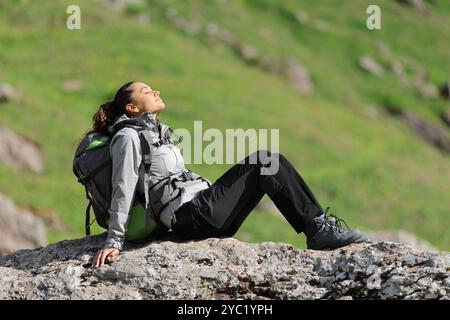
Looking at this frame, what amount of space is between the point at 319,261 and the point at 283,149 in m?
30.4

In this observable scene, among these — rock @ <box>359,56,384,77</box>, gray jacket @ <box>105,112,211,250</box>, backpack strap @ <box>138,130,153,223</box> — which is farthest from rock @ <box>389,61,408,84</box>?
backpack strap @ <box>138,130,153,223</box>

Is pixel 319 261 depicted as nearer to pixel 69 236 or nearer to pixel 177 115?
pixel 69 236

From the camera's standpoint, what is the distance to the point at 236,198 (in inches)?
369

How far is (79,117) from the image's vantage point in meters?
36.8

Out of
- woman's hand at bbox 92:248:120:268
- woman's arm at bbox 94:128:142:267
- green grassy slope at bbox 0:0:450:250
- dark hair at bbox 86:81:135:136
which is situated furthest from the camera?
green grassy slope at bbox 0:0:450:250

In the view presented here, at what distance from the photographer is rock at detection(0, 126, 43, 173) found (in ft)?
98.3

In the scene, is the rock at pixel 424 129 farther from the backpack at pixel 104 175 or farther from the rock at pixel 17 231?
the backpack at pixel 104 175

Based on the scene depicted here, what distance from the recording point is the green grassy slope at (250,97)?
33.2 m

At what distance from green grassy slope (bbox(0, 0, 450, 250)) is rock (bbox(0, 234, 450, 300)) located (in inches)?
680

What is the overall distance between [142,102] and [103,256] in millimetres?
2077

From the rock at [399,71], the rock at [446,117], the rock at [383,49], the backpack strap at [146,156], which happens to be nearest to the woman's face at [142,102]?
the backpack strap at [146,156]

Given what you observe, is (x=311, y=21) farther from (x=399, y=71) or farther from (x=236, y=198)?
(x=236, y=198)

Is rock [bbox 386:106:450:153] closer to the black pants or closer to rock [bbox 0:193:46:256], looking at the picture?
rock [bbox 0:193:46:256]
